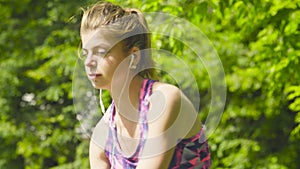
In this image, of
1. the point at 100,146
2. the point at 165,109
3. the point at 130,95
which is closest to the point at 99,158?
the point at 100,146

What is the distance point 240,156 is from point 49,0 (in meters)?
2.93

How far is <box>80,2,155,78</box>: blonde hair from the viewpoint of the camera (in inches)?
85.3

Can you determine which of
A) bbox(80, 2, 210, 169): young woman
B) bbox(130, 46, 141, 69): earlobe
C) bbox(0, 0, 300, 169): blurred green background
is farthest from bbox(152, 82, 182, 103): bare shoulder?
bbox(0, 0, 300, 169): blurred green background

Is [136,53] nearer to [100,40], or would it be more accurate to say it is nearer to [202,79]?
[100,40]

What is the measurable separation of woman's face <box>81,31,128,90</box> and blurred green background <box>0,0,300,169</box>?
1.24 metres

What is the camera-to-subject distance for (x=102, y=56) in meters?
2.16

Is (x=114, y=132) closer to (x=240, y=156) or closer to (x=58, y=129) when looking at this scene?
(x=240, y=156)

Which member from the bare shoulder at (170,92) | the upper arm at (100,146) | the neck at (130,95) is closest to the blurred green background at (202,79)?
the upper arm at (100,146)

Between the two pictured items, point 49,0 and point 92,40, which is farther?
point 49,0

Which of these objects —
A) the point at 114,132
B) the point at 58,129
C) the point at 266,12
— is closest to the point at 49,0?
the point at 58,129

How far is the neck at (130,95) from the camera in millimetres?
2252

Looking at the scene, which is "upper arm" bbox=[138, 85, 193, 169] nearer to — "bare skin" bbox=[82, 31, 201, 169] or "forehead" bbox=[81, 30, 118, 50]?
"bare skin" bbox=[82, 31, 201, 169]

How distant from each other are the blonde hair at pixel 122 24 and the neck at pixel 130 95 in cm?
6

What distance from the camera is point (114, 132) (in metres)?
2.39
